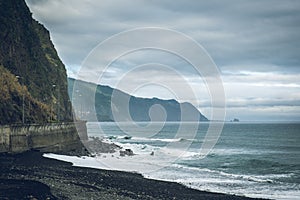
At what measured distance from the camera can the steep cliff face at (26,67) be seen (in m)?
59.7

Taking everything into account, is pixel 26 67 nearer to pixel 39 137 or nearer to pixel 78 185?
pixel 39 137

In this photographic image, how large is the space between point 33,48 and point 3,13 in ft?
37.3

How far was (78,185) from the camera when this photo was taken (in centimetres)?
2673

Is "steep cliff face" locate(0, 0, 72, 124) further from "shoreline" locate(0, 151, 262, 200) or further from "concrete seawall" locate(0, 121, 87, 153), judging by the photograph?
"shoreline" locate(0, 151, 262, 200)

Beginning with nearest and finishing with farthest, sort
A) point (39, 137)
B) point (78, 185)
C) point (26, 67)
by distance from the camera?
1. point (78, 185)
2. point (39, 137)
3. point (26, 67)

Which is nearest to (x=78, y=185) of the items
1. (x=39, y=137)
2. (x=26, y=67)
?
(x=39, y=137)

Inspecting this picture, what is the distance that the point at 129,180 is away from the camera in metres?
31.2

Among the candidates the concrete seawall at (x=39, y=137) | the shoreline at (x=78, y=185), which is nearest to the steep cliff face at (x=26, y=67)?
the concrete seawall at (x=39, y=137)

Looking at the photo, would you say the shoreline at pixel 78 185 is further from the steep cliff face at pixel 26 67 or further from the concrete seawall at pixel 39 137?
the steep cliff face at pixel 26 67

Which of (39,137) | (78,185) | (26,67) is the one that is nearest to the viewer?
(78,185)

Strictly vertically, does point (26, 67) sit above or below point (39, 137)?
above

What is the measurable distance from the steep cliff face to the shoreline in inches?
841

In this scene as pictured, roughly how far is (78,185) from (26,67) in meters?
52.3

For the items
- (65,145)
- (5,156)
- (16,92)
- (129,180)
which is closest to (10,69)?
(16,92)
